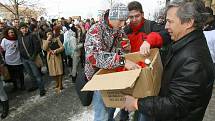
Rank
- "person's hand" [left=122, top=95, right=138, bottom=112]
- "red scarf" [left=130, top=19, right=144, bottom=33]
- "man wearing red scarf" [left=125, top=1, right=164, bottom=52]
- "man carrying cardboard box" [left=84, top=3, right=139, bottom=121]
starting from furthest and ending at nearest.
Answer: "red scarf" [left=130, top=19, right=144, bottom=33] → "man wearing red scarf" [left=125, top=1, right=164, bottom=52] → "man carrying cardboard box" [left=84, top=3, right=139, bottom=121] → "person's hand" [left=122, top=95, right=138, bottom=112]

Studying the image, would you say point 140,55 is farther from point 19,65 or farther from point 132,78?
point 19,65

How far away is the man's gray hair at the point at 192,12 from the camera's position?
6.86ft

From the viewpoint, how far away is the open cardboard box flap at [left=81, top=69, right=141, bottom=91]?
2.21 m

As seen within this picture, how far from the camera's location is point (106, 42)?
121 inches

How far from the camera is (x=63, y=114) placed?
240 inches

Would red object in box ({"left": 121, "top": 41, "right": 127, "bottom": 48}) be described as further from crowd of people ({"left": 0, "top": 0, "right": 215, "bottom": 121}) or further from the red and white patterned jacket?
the red and white patterned jacket

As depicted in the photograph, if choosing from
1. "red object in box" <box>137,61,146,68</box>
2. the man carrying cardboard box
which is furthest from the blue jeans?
"red object in box" <box>137,61,146,68</box>

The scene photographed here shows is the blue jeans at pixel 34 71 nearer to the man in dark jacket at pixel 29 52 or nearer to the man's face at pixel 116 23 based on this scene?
the man in dark jacket at pixel 29 52

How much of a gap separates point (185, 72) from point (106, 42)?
1.21 m

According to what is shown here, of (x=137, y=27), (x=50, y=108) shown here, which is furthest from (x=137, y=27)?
(x=50, y=108)

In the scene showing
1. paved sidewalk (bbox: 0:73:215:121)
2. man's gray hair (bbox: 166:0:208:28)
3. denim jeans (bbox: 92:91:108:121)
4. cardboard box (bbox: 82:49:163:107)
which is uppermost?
man's gray hair (bbox: 166:0:208:28)

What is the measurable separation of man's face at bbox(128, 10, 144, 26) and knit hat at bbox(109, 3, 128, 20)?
1.02 m

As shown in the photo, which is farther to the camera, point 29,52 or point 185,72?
point 29,52

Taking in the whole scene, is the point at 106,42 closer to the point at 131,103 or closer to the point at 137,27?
the point at 131,103
